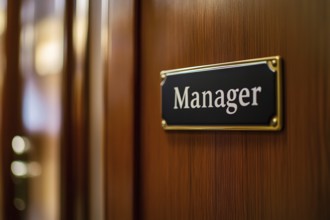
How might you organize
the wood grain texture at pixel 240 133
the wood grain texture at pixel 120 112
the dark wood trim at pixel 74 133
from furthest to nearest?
the dark wood trim at pixel 74 133 → the wood grain texture at pixel 120 112 → the wood grain texture at pixel 240 133

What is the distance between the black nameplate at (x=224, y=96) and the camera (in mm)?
336

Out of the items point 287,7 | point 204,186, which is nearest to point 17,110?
point 204,186

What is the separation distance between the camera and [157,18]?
0.46m

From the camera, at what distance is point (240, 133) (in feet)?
1.20

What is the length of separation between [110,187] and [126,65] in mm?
221

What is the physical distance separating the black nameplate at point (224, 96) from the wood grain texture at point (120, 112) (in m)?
0.08

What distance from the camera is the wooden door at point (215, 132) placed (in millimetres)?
311

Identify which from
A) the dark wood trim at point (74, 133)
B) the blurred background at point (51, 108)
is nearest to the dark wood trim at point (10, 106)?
the blurred background at point (51, 108)

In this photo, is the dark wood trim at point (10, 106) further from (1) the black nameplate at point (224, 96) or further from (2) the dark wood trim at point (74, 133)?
(1) the black nameplate at point (224, 96)

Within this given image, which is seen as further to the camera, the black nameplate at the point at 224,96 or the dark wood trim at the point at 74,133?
the dark wood trim at the point at 74,133

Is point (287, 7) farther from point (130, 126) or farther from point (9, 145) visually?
point (9, 145)

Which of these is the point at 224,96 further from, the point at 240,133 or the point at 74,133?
the point at 74,133

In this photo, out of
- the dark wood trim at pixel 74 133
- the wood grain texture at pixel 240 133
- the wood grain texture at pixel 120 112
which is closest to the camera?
the wood grain texture at pixel 240 133

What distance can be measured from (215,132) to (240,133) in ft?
0.12
